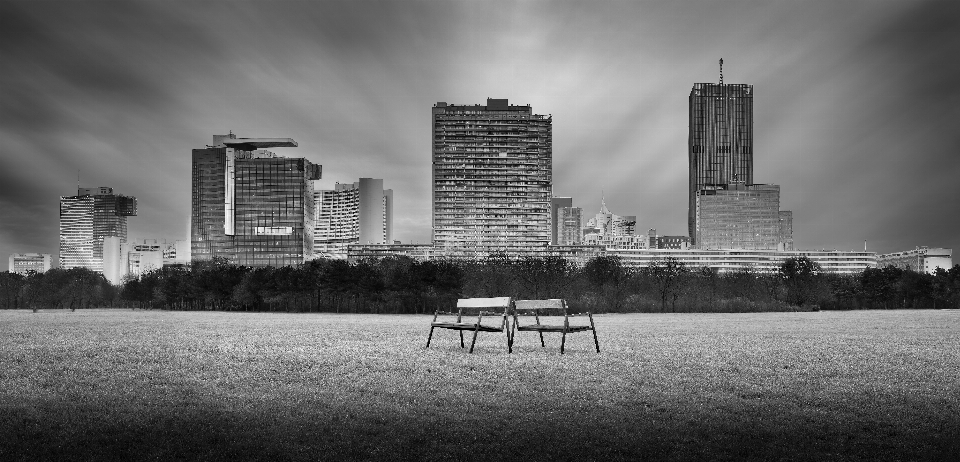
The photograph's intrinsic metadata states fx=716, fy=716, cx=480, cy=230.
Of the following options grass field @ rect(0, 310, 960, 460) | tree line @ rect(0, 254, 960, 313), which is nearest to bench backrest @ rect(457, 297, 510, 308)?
grass field @ rect(0, 310, 960, 460)

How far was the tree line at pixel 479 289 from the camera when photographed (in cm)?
7725

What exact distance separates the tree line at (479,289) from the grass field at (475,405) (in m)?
53.1

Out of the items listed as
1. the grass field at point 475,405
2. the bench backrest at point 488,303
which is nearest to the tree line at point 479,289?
the bench backrest at point 488,303

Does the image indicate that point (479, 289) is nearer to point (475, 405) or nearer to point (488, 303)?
point (488, 303)

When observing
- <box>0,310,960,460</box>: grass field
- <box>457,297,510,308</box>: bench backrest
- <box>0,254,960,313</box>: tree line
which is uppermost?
<box>457,297,510,308</box>: bench backrest

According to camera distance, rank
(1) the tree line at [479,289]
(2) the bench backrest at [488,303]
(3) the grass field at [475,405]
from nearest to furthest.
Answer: (3) the grass field at [475,405]
(2) the bench backrest at [488,303]
(1) the tree line at [479,289]

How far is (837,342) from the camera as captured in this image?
2356 cm

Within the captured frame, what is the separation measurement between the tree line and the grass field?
5311cm

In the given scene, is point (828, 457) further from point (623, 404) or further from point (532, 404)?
point (532, 404)

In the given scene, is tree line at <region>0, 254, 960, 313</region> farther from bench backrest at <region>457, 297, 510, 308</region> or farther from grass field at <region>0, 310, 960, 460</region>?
grass field at <region>0, 310, 960, 460</region>

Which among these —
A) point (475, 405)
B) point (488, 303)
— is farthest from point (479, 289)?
point (475, 405)

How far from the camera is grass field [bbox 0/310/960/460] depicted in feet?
27.8

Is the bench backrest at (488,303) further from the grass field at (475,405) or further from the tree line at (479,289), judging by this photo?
the tree line at (479,289)

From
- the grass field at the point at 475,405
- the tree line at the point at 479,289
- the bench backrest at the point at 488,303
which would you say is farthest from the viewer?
the tree line at the point at 479,289
